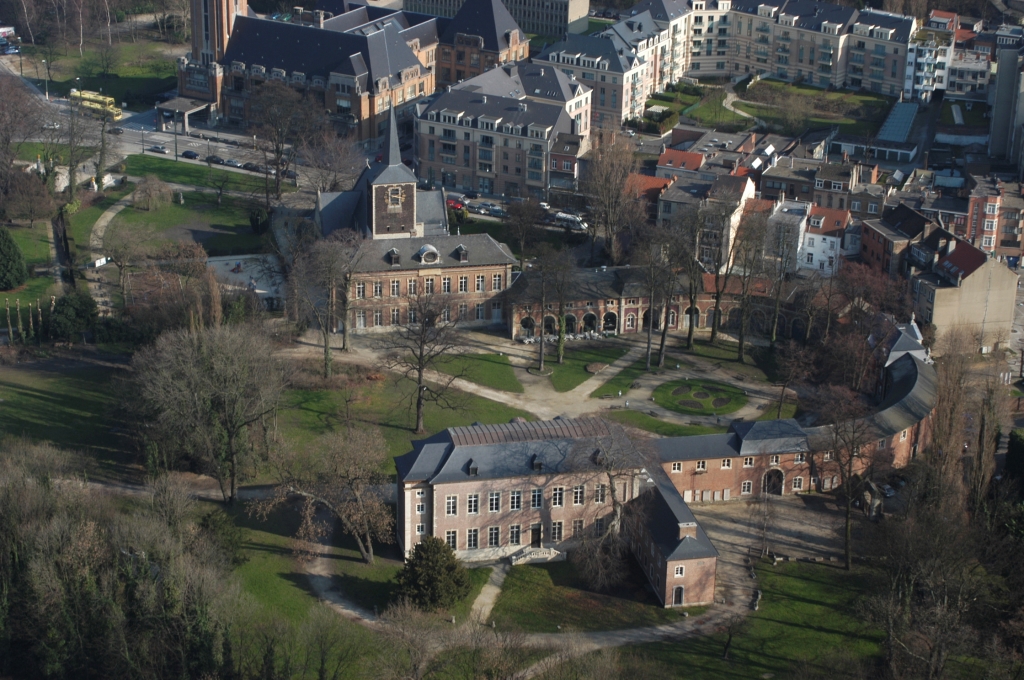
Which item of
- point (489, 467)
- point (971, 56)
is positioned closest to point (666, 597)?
point (489, 467)

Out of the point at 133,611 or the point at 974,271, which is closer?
the point at 133,611

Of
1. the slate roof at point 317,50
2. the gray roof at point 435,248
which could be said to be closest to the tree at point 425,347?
the gray roof at point 435,248

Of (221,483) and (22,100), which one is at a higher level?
(22,100)

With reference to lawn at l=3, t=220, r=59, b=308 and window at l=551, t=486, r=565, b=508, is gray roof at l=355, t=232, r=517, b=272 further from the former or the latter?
window at l=551, t=486, r=565, b=508

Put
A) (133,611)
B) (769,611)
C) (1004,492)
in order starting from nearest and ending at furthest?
(133,611)
(769,611)
(1004,492)


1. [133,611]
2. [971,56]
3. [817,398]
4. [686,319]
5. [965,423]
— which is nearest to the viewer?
[133,611]

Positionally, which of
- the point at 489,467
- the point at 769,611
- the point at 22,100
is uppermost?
the point at 22,100

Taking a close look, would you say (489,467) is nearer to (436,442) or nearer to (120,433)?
(436,442)

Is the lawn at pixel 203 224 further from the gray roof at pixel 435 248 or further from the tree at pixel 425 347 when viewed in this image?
the tree at pixel 425 347
